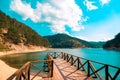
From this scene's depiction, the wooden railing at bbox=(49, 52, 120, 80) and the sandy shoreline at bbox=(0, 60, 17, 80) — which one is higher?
the wooden railing at bbox=(49, 52, 120, 80)

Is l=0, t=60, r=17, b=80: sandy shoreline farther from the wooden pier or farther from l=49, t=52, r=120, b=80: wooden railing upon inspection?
l=49, t=52, r=120, b=80: wooden railing

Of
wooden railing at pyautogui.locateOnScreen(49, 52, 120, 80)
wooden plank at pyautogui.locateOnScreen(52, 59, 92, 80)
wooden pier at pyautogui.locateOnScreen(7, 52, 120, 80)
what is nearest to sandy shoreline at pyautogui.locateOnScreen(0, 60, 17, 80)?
wooden pier at pyautogui.locateOnScreen(7, 52, 120, 80)

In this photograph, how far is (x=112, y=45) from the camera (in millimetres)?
199875

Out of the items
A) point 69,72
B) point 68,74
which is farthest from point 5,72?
point 68,74

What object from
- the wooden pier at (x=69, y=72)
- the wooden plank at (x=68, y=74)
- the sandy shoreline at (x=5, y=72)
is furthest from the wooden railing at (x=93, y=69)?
the sandy shoreline at (x=5, y=72)

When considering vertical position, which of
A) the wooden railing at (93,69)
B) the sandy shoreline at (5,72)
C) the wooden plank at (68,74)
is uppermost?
the wooden railing at (93,69)

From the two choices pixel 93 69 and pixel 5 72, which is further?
pixel 5 72

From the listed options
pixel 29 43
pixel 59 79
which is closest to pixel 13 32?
pixel 29 43

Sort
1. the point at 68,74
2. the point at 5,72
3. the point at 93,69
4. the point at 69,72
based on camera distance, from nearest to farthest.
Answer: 1. the point at 93,69
2. the point at 68,74
3. the point at 69,72
4. the point at 5,72

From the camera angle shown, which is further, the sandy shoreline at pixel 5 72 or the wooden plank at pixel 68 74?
the sandy shoreline at pixel 5 72

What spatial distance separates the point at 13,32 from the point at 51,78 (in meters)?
113

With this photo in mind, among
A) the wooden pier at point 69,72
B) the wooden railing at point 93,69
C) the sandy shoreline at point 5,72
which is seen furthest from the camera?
the sandy shoreline at point 5,72

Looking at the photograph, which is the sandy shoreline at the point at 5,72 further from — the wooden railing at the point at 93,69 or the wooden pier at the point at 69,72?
the wooden railing at the point at 93,69

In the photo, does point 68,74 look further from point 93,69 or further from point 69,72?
point 93,69
